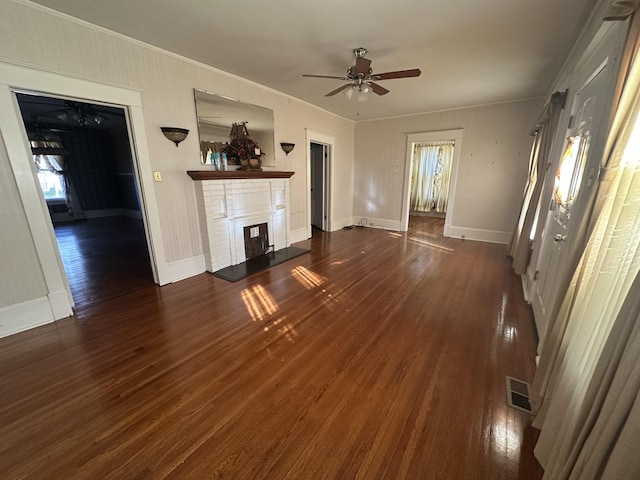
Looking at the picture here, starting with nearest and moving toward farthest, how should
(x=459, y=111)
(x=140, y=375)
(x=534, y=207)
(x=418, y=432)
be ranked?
A: (x=418, y=432), (x=140, y=375), (x=534, y=207), (x=459, y=111)

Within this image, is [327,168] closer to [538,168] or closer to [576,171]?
[538,168]

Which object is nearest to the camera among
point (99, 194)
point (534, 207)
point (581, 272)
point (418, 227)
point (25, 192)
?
point (581, 272)

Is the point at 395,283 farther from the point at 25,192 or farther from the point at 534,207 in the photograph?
the point at 25,192

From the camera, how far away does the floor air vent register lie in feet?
5.31

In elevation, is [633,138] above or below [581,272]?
above

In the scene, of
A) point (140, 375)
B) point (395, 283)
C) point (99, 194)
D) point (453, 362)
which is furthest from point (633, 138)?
point (99, 194)

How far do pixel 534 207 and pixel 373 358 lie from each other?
2999 millimetres

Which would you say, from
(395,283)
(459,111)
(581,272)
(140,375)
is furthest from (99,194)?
(581,272)

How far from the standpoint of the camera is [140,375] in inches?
73.7

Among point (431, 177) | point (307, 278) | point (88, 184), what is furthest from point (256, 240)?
point (88, 184)

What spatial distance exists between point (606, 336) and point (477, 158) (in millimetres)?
5057

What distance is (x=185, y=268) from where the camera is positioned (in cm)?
355

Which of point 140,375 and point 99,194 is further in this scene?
point 99,194

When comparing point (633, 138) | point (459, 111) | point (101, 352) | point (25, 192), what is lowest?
point (101, 352)
